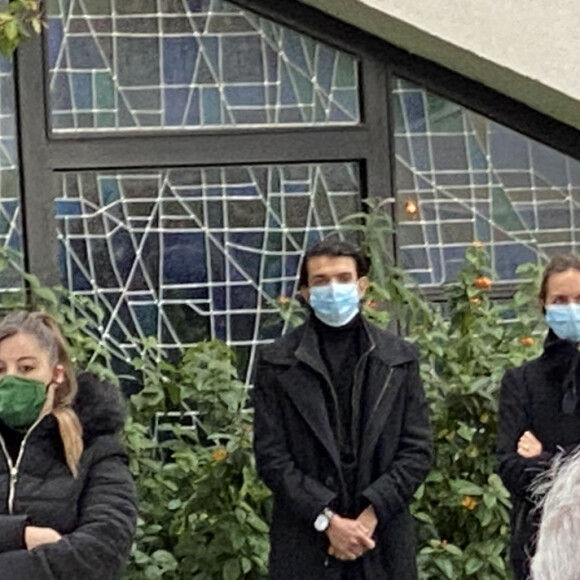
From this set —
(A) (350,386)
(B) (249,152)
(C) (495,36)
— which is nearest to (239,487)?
(A) (350,386)

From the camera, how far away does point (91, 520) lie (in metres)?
4.57

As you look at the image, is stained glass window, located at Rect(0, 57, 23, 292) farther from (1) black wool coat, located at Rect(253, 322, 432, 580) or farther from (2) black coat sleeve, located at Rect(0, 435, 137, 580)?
(2) black coat sleeve, located at Rect(0, 435, 137, 580)

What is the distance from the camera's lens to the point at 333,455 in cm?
531

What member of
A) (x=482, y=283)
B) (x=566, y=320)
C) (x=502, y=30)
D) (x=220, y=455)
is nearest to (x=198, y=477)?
(x=220, y=455)

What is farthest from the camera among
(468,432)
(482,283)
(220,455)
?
(482,283)

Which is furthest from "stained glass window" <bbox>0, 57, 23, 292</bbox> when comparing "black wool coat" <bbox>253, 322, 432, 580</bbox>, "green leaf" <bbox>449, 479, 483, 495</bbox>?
"green leaf" <bbox>449, 479, 483, 495</bbox>

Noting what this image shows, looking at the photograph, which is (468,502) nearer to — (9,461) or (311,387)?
(311,387)

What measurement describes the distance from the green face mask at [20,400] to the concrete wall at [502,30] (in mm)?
Result: 2840

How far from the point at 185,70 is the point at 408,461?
2422 millimetres

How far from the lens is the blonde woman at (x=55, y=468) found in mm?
4496

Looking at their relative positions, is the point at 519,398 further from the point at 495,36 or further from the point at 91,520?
the point at 495,36

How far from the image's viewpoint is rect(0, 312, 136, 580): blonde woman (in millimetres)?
4496

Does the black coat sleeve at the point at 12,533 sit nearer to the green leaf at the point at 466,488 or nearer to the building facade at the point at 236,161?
the green leaf at the point at 466,488

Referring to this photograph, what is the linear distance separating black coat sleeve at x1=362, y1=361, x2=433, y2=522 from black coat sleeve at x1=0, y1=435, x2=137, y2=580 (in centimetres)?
87
